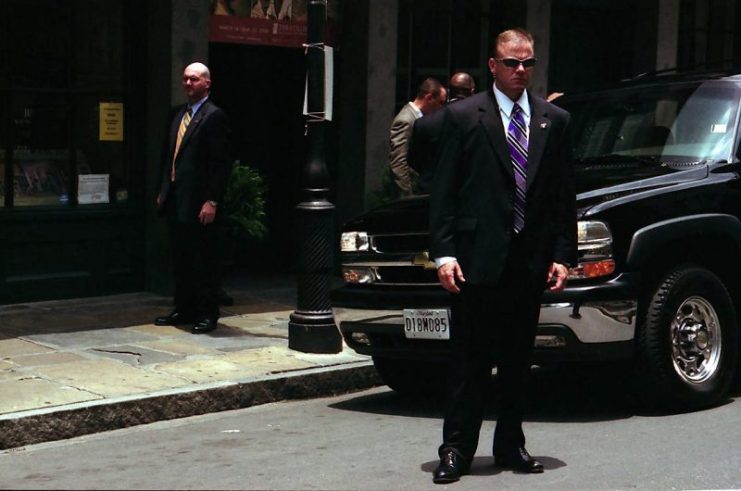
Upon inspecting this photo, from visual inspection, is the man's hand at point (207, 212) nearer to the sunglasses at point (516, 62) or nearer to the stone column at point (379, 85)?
the stone column at point (379, 85)

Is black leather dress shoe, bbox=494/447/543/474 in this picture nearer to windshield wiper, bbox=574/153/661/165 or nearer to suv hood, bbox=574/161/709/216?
suv hood, bbox=574/161/709/216

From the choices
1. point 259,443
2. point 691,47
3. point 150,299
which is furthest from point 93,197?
point 691,47

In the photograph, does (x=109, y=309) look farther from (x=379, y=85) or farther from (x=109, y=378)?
(x=379, y=85)

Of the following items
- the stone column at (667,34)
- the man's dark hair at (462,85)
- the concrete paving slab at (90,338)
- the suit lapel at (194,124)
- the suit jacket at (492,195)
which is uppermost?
the stone column at (667,34)

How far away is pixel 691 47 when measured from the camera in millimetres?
17734

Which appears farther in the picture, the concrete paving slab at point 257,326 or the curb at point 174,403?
the concrete paving slab at point 257,326

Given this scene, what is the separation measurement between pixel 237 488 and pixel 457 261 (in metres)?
1.40

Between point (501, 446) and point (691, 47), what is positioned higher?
point (691, 47)

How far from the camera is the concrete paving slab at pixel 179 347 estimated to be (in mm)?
9016

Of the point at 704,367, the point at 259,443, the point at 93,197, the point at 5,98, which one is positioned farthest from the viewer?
the point at 93,197

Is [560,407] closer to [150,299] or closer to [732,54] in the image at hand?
[150,299]

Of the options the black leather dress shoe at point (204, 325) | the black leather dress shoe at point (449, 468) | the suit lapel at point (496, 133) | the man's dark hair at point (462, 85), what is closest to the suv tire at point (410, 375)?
the black leather dress shoe at point (204, 325)

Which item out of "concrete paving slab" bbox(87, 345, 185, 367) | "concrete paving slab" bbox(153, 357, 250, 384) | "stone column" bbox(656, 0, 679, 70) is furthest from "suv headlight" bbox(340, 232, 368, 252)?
"stone column" bbox(656, 0, 679, 70)

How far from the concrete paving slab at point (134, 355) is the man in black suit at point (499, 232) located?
314 cm
